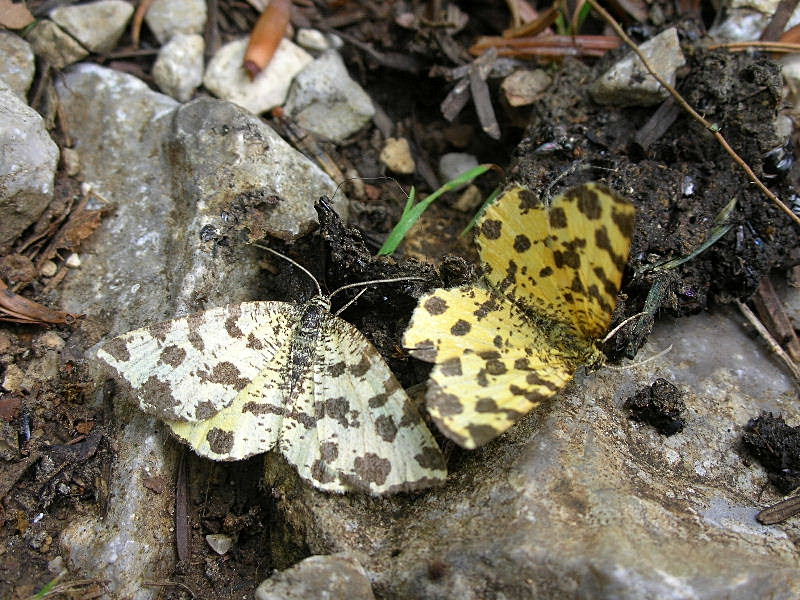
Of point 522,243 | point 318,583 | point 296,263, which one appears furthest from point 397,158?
point 318,583

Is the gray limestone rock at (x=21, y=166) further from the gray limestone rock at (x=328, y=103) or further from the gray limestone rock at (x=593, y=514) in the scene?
the gray limestone rock at (x=593, y=514)

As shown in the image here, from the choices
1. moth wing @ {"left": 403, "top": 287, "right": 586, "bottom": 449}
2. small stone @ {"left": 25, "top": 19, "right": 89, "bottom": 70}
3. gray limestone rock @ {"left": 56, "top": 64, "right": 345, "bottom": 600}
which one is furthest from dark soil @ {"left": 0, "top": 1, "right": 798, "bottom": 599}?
small stone @ {"left": 25, "top": 19, "right": 89, "bottom": 70}

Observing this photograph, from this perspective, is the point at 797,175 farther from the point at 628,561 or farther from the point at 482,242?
the point at 628,561

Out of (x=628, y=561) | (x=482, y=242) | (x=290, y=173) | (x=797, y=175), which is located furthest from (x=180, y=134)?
(x=797, y=175)

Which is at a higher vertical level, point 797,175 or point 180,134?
point 797,175

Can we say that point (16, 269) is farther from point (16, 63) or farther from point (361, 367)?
point (361, 367)

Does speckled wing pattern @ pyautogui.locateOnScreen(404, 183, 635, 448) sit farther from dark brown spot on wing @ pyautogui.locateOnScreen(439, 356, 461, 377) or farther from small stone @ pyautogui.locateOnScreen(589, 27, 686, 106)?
small stone @ pyautogui.locateOnScreen(589, 27, 686, 106)
